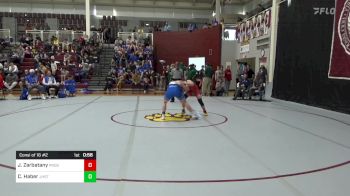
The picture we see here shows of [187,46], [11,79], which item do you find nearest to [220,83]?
[187,46]

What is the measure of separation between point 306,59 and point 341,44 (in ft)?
6.13

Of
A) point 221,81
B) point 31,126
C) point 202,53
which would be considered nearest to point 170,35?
point 202,53

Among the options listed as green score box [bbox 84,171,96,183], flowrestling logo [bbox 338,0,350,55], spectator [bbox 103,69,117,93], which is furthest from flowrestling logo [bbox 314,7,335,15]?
spectator [bbox 103,69,117,93]

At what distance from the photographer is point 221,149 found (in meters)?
5.53

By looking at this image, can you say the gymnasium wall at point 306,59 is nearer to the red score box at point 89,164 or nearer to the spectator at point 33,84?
the red score box at point 89,164

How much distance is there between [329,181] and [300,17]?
940 centimetres

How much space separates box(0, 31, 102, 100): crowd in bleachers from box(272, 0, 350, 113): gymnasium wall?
9.29 metres

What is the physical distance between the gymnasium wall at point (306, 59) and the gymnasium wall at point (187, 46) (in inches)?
281

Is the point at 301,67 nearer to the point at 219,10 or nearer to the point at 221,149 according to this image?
the point at 221,149

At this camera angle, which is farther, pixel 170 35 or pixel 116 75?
pixel 170 35

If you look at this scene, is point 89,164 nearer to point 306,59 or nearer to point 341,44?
point 341,44

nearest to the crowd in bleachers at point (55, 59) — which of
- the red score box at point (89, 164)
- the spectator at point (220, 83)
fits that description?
the spectator at point (220, 83)

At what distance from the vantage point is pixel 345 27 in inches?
379
